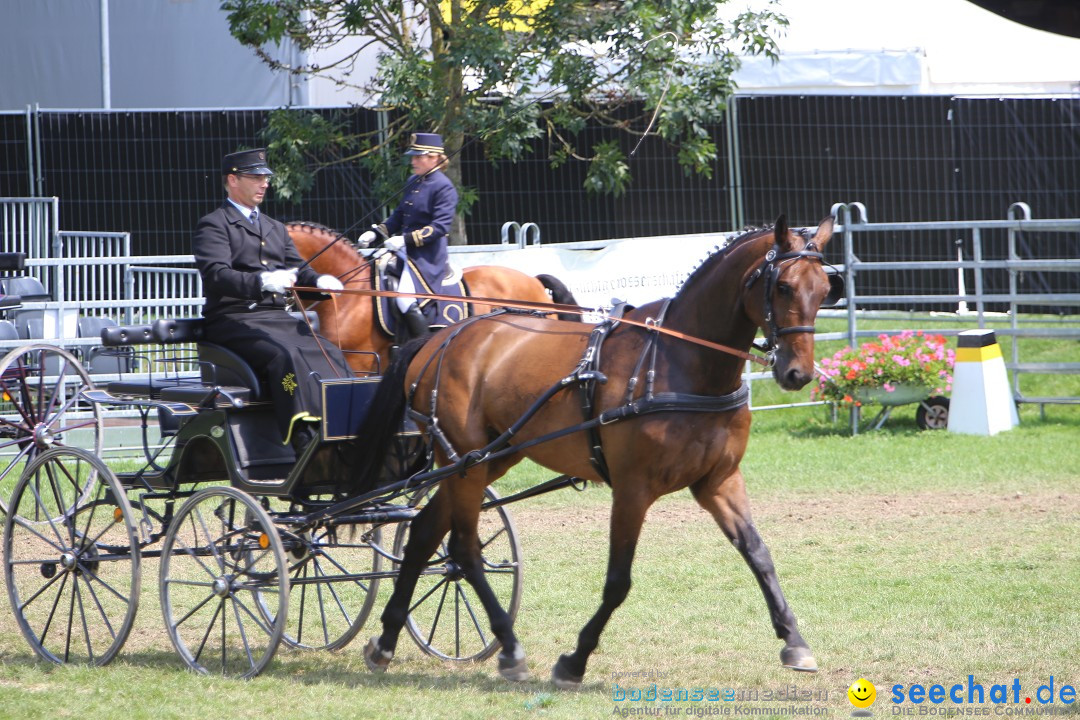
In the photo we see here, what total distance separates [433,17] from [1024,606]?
8.26 m

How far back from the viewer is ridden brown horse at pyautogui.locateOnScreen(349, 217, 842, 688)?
16.5 ft

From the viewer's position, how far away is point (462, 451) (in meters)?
5.71

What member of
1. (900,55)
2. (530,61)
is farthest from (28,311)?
(900,55)

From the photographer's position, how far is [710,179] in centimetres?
1466

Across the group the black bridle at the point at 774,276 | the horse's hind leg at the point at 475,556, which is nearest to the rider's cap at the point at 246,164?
the horse's hind leg at the point at 475,556

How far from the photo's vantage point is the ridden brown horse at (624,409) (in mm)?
5039

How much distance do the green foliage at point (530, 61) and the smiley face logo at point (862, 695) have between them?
7.37 meters

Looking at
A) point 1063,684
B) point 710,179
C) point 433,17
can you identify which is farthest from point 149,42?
point 1063,684

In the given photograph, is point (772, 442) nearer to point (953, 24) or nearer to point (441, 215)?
point (441, 215)

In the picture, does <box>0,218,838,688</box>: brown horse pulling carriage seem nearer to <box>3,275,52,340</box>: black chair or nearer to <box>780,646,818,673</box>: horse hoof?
<box>780,646,818,673</box>: horse hoof

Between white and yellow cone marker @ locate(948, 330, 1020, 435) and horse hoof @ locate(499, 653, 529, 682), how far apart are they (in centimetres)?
739

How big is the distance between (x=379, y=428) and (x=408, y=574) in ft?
2.15

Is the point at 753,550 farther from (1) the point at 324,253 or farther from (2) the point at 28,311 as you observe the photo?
(2) the point at 28,311

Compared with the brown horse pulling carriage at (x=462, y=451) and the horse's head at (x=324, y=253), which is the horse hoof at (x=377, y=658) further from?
the horse's head at (x=324, y=253)
